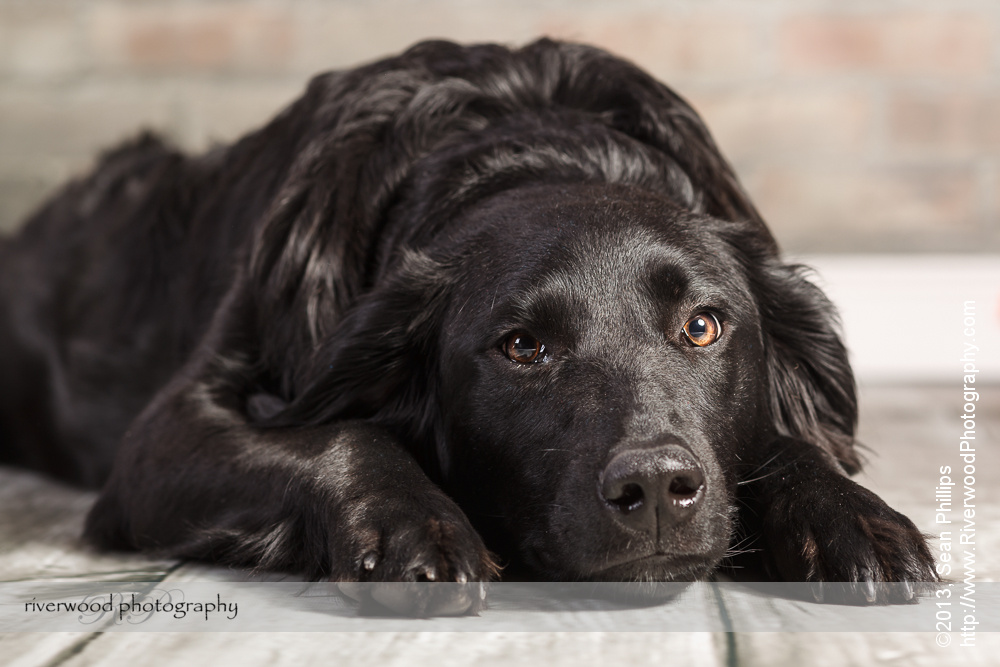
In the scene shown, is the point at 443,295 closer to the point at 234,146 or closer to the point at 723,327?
the point at 723,327

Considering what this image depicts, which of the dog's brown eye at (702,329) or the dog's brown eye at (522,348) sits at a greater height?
the dog's brown eye at (702,329)

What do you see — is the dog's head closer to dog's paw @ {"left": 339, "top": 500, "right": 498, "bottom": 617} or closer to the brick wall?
dog's paw @ {"left": 339, "top": 500, "right": 498, "bottom": 617}

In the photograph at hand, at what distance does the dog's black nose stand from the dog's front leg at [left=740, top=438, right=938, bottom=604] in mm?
254

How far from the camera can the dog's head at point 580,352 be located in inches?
66.0

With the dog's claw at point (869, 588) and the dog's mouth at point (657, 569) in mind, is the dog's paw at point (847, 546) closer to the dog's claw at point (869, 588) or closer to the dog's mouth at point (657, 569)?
the dog's claw at point (869, 588)

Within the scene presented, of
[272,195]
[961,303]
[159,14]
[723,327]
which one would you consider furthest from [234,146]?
[961,303]

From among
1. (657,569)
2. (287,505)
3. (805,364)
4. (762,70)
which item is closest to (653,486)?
(657,569)

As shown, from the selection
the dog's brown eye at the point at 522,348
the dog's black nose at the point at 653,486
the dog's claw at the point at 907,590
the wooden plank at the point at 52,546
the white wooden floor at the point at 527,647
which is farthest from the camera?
the wooden plank at the point at 52,546

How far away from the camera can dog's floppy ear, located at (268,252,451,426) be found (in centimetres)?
212

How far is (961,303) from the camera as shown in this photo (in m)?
4.98

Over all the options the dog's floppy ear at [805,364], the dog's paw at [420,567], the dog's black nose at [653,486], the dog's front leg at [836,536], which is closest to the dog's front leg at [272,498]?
the dog's paw at [420,567]

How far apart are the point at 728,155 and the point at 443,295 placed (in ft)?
10.7

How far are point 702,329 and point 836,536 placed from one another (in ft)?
1.44

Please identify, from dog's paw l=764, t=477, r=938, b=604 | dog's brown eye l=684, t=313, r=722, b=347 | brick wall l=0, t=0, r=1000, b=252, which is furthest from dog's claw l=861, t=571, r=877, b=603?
brick wall l=0, t=0, r=1000, b=252
